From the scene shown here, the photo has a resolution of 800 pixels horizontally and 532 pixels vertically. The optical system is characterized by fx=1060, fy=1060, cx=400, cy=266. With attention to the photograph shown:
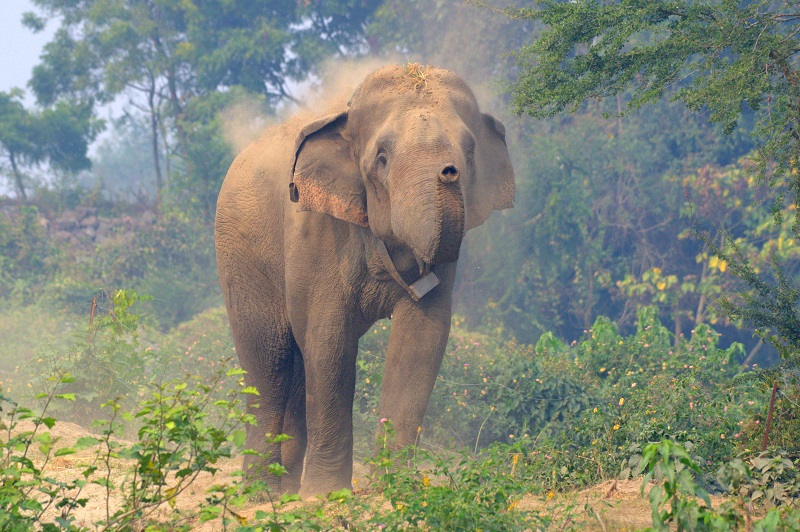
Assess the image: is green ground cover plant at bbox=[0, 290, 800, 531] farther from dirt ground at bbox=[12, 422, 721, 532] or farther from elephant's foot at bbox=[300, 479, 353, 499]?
→ elephant's foot at bbox=[300, 479, 353, 499]

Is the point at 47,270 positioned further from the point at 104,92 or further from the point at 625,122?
the point at 625,122

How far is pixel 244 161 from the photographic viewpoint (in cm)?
765

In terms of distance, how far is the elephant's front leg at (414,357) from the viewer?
6.22 metres

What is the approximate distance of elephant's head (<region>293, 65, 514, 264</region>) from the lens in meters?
5.22

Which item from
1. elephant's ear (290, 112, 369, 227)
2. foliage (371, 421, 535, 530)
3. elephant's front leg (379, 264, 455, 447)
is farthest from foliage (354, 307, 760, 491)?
elephant's ear (290, 112, 369, 227)

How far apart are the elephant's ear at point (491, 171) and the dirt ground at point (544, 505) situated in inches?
65.7

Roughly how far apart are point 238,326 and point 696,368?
433 centimetres

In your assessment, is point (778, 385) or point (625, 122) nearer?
point (778, 385)

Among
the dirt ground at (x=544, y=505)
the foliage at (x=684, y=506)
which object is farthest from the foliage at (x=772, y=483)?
the foliage at (x=684, y=506)

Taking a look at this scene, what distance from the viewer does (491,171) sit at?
6.41 meters

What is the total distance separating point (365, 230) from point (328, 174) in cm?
40

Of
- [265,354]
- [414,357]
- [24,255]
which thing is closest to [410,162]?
[414,357]

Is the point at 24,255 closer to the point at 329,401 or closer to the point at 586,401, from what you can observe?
the point at 586,401

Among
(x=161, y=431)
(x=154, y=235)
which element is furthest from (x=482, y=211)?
(x=154, y=235)
